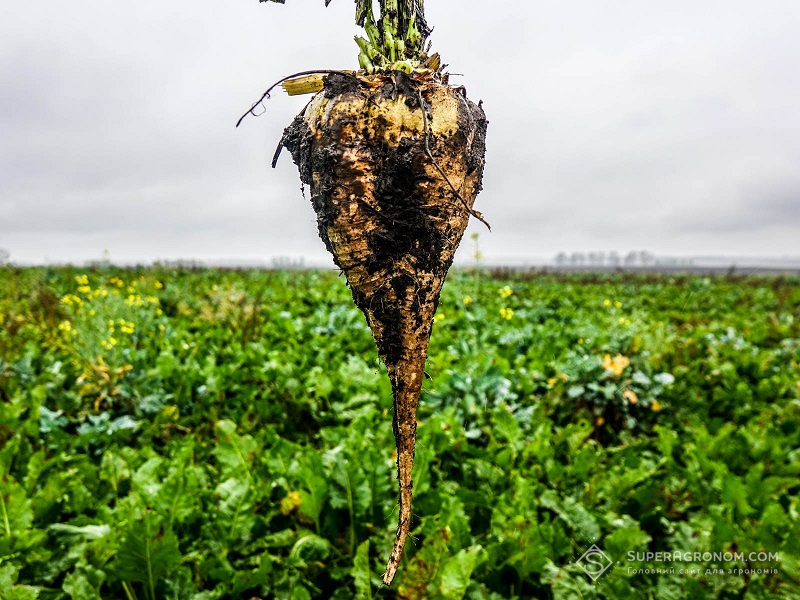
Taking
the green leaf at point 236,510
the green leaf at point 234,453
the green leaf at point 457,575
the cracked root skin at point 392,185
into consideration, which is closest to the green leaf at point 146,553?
the green leaf at point 236,510

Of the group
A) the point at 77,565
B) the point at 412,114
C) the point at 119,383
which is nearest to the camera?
the point at 412,114

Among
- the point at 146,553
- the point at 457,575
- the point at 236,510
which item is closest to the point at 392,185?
the point at 457,575

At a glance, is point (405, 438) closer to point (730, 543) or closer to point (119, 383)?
point (730, 543)

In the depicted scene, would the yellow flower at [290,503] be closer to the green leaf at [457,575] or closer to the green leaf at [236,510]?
the green leaf at [236,510]

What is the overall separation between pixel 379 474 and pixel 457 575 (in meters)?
0.76

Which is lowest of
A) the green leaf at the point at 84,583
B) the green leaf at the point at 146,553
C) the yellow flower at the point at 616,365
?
the green leaf at the point at 84,583

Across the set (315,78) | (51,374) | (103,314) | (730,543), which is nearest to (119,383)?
(51,374)

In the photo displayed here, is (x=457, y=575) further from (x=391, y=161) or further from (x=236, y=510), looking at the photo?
(x=391, y=161)

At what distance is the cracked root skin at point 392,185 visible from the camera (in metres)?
0.91

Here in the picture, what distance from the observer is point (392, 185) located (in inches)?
37.5

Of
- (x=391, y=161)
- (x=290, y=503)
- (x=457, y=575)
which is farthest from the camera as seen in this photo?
(x=290, y=503)

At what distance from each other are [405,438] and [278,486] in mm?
1675

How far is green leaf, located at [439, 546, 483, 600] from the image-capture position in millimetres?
1714

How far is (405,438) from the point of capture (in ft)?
3.90
